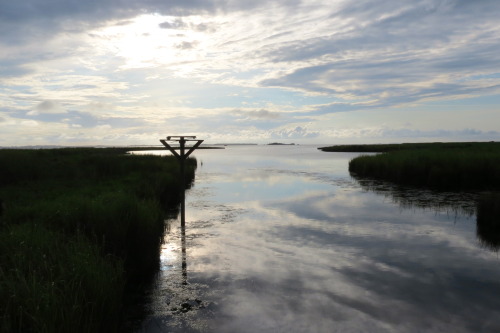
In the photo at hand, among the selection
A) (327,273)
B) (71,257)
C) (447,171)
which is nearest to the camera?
(71,257)

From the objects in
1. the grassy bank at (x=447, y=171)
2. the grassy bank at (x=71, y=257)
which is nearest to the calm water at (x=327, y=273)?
the grassy bank at (x=71, y=257)

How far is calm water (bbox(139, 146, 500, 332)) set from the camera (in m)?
7.92

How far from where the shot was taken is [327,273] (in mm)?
10766

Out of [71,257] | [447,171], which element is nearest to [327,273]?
[71,257]

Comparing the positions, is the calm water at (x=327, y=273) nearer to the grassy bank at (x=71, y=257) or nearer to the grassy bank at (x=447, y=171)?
the grassy bank at (x=71, y=257)

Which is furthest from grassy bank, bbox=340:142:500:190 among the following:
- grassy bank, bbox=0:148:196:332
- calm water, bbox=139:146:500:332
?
grassy bank, bbox=0:148:196:332

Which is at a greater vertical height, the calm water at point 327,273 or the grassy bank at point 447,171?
the grassy bank at point 447,171

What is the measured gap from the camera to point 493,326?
301 inches

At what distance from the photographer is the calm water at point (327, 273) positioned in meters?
7.92

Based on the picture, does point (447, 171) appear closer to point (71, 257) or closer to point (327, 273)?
point (327, 273)

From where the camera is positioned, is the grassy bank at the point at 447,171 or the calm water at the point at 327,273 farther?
the grassy bank at the point at 447,171

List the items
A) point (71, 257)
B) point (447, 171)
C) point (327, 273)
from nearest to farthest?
1. point (71, 257)
2. point (327, 273)
3. point (447, 171)

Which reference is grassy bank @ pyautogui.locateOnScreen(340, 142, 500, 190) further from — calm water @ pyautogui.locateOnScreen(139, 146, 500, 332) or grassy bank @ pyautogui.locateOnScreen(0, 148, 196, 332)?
Result: grassy bank @ pyautogui.locateOnScreen(0, 148, 196, 332)

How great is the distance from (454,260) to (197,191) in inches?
847
